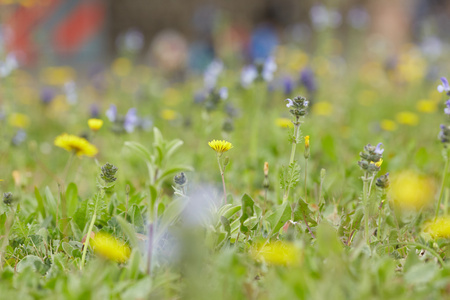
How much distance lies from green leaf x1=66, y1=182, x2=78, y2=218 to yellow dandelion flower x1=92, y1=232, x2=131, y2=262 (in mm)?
301

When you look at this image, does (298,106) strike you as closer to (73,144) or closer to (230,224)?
(230,224)

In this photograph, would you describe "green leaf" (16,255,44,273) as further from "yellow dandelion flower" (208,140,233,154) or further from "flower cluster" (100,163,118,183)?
"yellow dandelion flower" (208,140,233,154)

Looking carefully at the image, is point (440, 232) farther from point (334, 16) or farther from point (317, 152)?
point (334, 16)

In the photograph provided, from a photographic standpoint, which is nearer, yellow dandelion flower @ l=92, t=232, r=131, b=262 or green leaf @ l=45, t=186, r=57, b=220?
yellow dandelion flower @ l=92, t=232, r=131, b=262

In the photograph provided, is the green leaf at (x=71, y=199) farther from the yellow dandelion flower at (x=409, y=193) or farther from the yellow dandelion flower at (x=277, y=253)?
the yellow dandelion flower at (x=409, y=193)

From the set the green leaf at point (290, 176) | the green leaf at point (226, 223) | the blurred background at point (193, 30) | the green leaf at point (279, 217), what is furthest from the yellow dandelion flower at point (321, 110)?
the green leaf at point (226, 223)

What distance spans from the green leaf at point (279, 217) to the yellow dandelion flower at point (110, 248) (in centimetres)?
42

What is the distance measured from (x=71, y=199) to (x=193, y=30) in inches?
317

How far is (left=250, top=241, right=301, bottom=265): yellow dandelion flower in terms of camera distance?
3.93ft

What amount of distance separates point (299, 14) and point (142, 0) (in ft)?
10.3

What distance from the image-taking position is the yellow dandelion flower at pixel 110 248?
1180mm

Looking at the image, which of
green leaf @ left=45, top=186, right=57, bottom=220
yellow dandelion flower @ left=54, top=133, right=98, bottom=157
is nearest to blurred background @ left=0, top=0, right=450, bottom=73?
yellow dandelion flower @ left=54, top=133, right=98, bottom=157

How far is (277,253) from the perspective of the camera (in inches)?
50.6

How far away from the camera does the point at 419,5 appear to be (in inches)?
442
